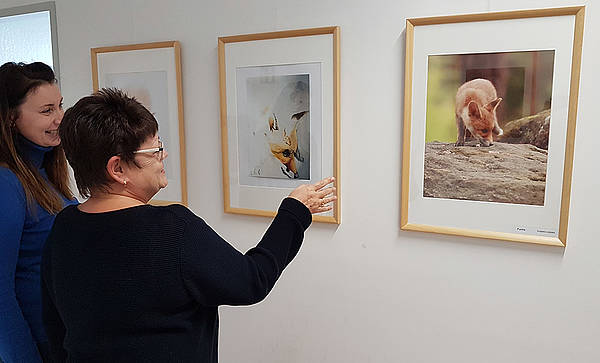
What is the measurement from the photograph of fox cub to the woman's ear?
92 centimetres

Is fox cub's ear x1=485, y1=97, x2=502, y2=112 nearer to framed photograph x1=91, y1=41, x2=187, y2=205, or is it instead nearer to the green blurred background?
the green blurred background

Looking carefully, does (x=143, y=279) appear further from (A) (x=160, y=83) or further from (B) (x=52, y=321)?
(A) (x=160, y=83)

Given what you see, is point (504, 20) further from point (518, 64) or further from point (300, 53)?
point (300, 53)

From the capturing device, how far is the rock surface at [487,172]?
A: 1362 mm

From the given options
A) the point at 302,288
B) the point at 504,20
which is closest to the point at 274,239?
the point at 302,288

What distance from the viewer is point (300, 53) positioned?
162cm

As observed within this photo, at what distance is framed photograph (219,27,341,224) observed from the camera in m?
1.61

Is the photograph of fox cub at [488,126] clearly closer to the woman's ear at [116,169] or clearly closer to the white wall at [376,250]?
the white wall at [376,250]

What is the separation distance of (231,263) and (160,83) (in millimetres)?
1176

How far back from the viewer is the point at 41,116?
4.28 feet

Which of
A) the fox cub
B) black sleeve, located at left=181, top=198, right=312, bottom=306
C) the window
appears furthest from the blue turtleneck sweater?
the fox cub

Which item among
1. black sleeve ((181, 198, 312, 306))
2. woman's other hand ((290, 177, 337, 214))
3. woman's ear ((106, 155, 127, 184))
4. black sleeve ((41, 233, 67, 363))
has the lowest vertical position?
black sleeve ((41, 233, 67, 363))

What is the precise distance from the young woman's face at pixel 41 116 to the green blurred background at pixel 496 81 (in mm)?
1098

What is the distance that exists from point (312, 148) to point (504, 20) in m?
0.71
